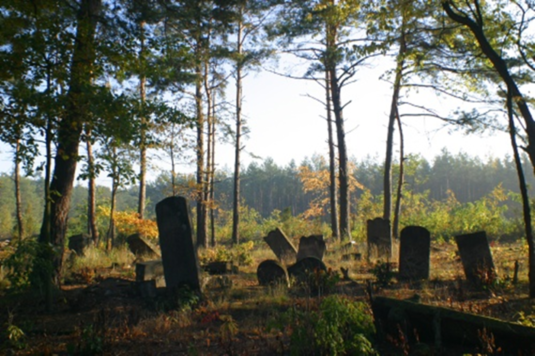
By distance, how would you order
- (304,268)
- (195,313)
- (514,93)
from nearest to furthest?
(195,313), (514,93), (304,268)

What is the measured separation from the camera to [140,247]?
13.1 m

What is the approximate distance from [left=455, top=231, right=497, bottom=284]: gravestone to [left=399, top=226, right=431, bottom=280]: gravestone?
2.55ft

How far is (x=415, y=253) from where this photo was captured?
9938mm

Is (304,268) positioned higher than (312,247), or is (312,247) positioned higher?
(312,247)

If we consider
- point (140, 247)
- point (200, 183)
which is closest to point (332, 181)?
point (200, 183)

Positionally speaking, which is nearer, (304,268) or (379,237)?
(304,268)

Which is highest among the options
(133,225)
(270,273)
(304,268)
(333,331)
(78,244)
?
(133,225)

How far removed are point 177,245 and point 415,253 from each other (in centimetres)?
536

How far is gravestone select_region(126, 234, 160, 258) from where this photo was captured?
Result: 13047 mm

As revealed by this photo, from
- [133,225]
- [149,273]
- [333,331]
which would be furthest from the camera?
[133,225]

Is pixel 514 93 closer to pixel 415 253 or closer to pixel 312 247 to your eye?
pixel 415 253

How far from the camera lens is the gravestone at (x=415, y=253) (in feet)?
32.2

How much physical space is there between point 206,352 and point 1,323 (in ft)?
12.0

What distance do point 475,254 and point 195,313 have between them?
5919 mm
